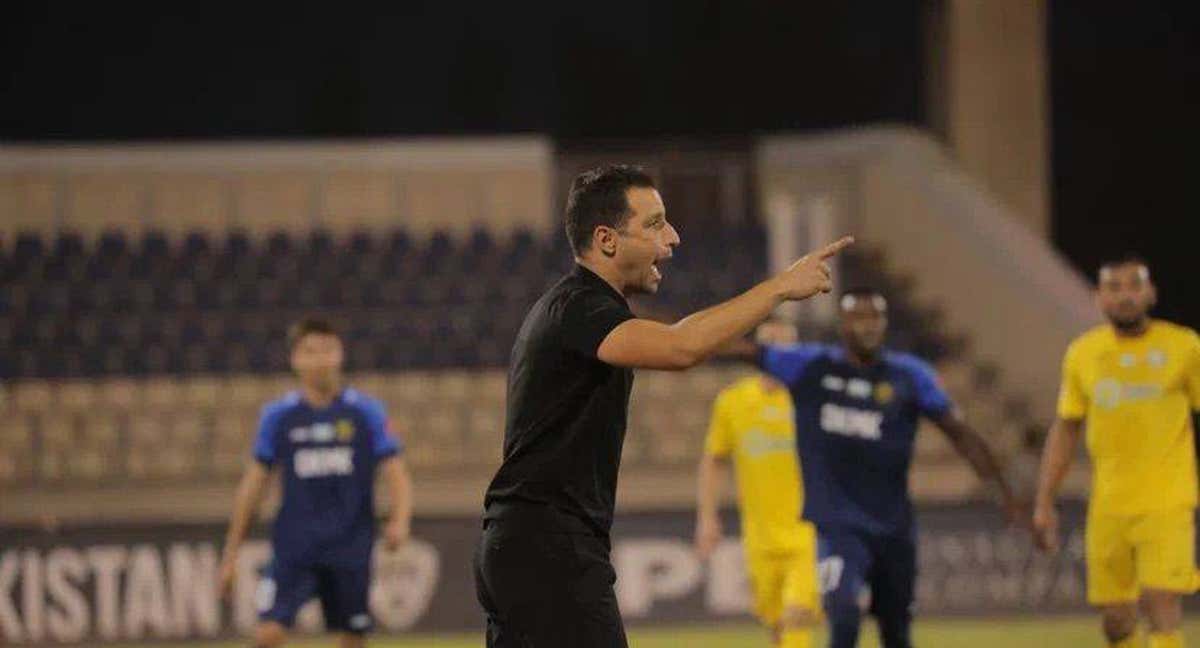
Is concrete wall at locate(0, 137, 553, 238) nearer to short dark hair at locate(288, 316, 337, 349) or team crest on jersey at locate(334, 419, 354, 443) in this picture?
team crest on jersey at locate(334, 419, 354, 443)

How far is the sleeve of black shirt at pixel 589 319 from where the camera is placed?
562 centimetres

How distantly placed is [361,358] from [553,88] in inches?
434

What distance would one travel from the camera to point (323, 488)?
37.0 feet

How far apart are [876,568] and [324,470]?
297 cm

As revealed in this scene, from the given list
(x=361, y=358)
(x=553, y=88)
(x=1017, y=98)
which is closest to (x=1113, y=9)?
(x=1017, y=98)

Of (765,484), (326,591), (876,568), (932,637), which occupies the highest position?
(765,484)

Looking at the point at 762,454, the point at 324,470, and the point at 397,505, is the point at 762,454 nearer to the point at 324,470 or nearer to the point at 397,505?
the point at 397,505

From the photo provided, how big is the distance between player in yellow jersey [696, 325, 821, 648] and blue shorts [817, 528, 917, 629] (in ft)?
6.57

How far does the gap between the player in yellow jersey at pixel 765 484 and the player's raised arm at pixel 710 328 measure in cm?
689

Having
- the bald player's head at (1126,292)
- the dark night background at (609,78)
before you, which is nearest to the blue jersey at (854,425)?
the bald player's head at (1126,292)

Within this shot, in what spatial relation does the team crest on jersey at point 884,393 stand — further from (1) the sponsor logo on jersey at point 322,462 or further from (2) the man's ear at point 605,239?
(2) the man's ear at point 605,239

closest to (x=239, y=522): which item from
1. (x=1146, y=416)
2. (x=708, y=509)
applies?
(x=708, y=509)

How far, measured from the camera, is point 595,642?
5.75 meters

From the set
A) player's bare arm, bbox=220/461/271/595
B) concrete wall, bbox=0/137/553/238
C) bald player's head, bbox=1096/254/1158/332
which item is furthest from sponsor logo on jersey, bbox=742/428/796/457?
concrete wall, bbox=0/137/553/238
